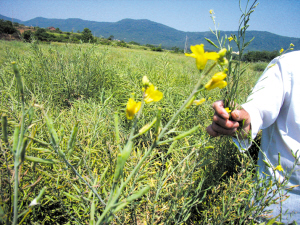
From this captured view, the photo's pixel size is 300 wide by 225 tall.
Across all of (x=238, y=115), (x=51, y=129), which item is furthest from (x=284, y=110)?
(x=51, y=129)

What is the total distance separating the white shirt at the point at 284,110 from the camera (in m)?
1.04

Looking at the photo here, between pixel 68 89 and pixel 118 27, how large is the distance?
7051 inches

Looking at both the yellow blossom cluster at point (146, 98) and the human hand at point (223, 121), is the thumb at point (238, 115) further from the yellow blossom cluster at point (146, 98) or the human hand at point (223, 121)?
the yellow blossom cluster at point (146, 98)

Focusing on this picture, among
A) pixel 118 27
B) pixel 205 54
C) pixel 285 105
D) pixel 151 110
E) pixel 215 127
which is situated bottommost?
pixel 151 110

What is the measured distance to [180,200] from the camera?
2.76 ft

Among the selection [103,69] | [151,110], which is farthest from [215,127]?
[103,69]

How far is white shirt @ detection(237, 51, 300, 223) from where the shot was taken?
104 centimetres

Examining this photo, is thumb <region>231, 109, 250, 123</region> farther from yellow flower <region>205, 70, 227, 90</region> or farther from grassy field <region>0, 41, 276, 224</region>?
yellow flower <region>205, 70, 227, 90</region>

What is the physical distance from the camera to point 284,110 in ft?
3.85

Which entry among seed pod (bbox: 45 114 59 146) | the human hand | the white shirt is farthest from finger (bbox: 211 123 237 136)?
seed pod (bbox: 45 114 59 146)

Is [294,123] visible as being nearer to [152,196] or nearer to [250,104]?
[250,104]

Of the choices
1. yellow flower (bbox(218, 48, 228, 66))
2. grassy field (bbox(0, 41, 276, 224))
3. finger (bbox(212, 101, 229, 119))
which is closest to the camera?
yellow flower (bbox(218, 48, 228, 66))

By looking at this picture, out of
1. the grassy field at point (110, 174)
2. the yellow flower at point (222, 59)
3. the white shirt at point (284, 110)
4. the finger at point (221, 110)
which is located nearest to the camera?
the yellow flower at point (222, 59)

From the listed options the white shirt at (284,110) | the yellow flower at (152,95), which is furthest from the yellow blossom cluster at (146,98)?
the white shirt at (284,110)
